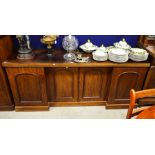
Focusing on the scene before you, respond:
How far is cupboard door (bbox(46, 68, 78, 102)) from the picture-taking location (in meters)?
1.66

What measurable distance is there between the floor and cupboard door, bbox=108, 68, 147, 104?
15 cm

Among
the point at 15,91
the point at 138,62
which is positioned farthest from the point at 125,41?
the point at 15,91

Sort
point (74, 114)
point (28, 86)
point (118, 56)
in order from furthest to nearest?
point (74, 114) < point (28, 86) < point (118, 56)

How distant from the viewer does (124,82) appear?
5.62 feet

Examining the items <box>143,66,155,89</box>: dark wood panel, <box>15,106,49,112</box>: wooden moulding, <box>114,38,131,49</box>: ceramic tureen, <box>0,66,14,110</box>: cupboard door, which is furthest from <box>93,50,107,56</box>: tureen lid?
<box>0,66,14,110</box>: cupboard door

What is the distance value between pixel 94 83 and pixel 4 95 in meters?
1.02

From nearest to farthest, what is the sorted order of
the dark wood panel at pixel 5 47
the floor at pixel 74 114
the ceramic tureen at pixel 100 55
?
the dark wood panel at pixel 5 47 < the ceramic tureen at pixel 100 55 < the floor at pixel 74 114

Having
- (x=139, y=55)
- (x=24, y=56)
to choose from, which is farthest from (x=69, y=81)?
(x=139, y=55)

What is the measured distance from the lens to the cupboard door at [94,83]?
5.49ft

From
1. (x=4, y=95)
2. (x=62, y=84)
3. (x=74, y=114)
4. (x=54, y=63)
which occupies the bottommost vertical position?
(x=74, y=114)

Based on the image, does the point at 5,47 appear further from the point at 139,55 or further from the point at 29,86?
the point at 139,55

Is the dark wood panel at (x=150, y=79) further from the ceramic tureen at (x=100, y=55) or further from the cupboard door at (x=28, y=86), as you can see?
the cupboard door at (x=28, y=86)

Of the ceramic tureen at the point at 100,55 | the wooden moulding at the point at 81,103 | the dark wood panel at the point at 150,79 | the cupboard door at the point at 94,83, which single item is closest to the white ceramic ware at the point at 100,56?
the ceramic tureen at the point at 100,55
